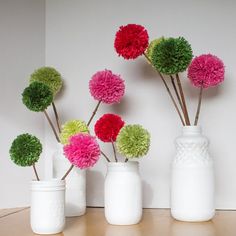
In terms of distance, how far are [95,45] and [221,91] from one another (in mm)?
392

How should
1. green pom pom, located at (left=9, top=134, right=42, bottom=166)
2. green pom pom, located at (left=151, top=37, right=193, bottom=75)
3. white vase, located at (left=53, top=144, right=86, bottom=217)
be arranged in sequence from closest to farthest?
green pom pom, located at (left=9, top=134, right=42, bottom=166) → green pom pom, located at (left=151, top=37, right=193, bottom=75) → white vase, located at (left=53, top=144, right=86, bottom=217)

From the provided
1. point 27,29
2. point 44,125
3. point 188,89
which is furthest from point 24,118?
point 188,89

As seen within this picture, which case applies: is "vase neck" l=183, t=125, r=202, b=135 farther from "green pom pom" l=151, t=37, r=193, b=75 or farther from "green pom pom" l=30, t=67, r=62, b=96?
"green pom pom" l=30, t=67, r=62, b=96

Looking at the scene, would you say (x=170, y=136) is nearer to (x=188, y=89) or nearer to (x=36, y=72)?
(x=188, y=89)

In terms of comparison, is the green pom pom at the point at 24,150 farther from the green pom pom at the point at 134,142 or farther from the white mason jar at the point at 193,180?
the white mason jar at the point at 193,180

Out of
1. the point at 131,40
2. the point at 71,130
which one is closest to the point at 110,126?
the point at 71,130

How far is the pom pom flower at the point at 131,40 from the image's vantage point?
1099 mm

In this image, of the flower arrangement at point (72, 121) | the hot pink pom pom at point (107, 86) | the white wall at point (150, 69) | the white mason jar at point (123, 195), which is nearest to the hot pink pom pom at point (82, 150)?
the flower arrangement at point (72, 121)

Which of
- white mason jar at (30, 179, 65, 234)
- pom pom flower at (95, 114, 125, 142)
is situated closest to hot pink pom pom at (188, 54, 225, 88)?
pom pom flower at (95, 114, 125, 142)

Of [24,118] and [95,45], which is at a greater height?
[95,45]

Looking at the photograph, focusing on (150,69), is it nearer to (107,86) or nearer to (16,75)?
(107,86)

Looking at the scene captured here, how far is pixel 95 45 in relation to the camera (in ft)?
4.27

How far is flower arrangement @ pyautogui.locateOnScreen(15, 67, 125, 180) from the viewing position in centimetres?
94

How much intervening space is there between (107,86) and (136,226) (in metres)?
0.36
